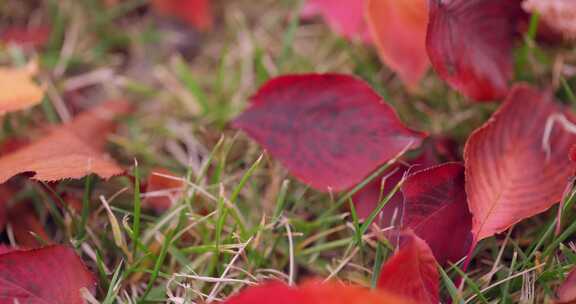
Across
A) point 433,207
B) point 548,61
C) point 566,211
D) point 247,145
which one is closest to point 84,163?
point 247,145

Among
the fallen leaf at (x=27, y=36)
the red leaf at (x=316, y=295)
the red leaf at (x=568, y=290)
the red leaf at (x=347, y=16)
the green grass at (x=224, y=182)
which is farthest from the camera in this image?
the fallen leaf at (x=27, y=36)

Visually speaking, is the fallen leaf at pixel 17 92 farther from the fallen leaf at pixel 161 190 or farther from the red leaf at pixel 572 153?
the red leaf at pixel 572 153

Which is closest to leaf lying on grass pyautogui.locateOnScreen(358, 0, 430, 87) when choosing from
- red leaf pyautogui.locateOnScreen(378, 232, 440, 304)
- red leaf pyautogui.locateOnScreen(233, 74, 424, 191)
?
red leaf pyautogui.locateOnScreen(233, 74, 424, 191)

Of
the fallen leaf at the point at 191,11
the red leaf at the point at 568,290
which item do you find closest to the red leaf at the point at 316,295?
the red leaf at the point at 568,290

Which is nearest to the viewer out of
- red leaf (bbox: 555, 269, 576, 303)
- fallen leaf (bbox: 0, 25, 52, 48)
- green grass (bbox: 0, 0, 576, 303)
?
red leaf (bbox: 555, 269, 576, 303)

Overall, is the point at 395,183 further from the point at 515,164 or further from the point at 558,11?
the point at 558,11

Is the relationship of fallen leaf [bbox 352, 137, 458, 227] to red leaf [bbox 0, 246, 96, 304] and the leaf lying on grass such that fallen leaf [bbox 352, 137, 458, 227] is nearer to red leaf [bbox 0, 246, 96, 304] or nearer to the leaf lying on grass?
the leaf lying on grass
